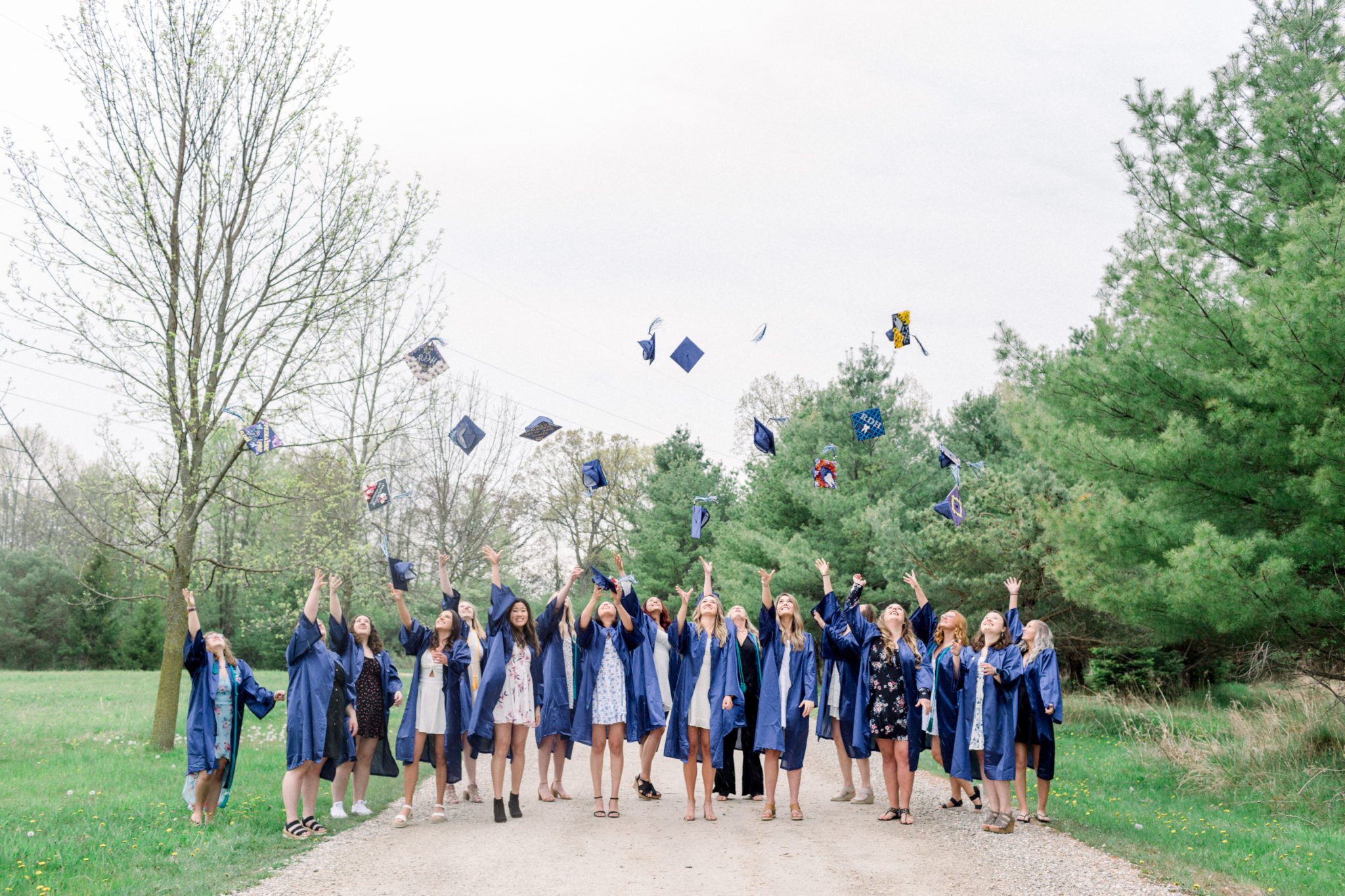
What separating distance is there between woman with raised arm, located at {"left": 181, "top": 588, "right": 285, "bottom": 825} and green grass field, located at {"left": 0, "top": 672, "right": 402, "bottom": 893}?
0.25m

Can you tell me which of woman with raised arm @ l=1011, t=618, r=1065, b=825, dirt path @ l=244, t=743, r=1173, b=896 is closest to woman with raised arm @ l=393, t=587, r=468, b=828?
dirt path @ l=244, t=743, r=1173, b=896

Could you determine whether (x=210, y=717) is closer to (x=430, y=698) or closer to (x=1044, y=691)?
(x=430, y=698)

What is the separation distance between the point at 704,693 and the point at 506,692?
171cm

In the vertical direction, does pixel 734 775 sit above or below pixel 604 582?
below

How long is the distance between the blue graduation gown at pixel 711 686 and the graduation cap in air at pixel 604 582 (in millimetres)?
715

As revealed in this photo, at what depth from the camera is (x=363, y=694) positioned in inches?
317

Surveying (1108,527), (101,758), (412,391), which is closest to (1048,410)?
(1108,527)

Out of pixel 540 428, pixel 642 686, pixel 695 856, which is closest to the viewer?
pixel 695 856

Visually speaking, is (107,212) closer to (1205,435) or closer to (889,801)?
(889,801)

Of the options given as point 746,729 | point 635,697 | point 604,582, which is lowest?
point 746,729

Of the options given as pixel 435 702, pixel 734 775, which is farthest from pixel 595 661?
pixel 734 775

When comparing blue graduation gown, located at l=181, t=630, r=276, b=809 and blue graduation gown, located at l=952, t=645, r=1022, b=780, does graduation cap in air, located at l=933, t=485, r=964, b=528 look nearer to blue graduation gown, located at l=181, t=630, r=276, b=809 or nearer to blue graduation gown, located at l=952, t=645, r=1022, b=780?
blue graduation gown, located at l=952, t=645, r=1022, b=780

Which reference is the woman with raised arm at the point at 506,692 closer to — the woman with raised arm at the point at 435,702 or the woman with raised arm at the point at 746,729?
the woman with raised arm at the point at 435,702

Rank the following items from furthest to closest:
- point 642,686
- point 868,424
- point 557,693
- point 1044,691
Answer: point 868,424 < point 557,693 < point 642,686 < point 1044,691
